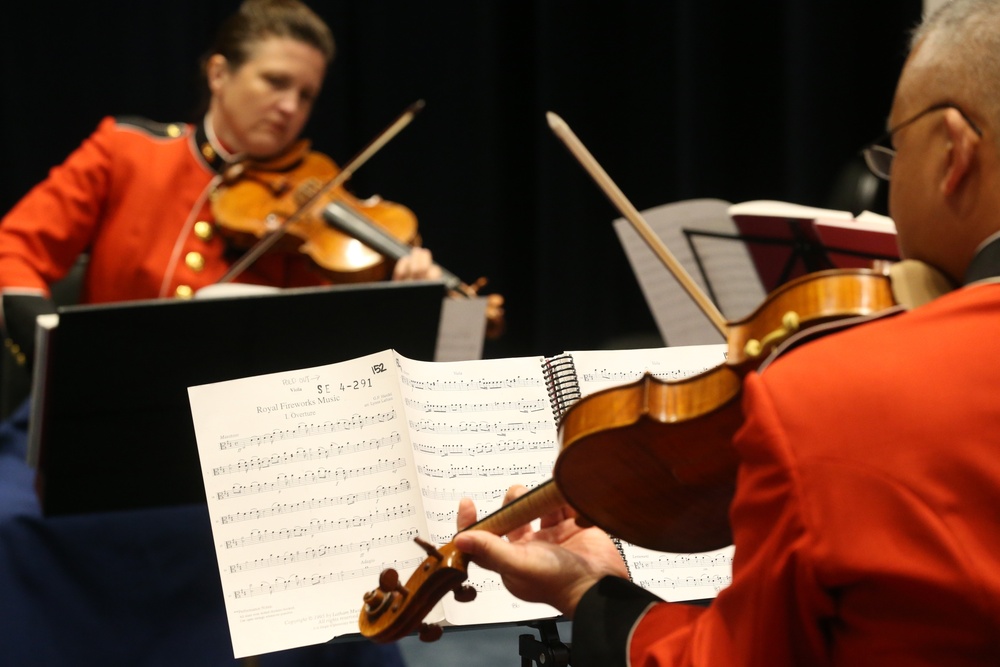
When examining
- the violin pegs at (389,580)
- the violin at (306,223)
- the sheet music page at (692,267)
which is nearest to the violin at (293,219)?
the violin at (306,223)

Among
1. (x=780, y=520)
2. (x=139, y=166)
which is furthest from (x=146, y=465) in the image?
(x=780, y=520)

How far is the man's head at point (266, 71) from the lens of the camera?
2.25m

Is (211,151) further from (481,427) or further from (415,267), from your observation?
(481,427)

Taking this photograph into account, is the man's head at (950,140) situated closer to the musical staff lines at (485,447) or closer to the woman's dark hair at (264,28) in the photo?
the musical staff lines at (485,447)

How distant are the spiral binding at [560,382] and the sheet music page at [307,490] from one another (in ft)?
0.56

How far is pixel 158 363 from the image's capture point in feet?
4.87

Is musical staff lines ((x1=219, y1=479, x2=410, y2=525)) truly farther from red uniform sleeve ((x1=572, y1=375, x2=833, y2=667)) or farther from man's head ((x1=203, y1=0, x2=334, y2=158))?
man's head ((x1=203, y1=0, x2=334, y2=158))

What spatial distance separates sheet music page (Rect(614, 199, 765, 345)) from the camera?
1.75 m

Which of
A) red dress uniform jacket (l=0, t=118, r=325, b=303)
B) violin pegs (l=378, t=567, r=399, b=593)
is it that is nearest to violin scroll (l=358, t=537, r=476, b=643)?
violin pegs (l=378, t=567, r=399, b=593)

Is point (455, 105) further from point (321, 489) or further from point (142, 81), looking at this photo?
point (321, 489)

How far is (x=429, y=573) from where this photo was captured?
956mm

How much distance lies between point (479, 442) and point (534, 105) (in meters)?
2.32

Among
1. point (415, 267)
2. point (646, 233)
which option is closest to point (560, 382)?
point (646, 233)

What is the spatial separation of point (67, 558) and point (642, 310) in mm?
2142
